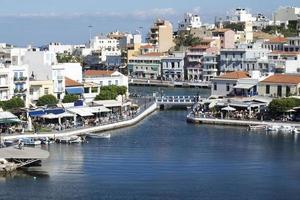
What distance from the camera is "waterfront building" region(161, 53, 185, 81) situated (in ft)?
189

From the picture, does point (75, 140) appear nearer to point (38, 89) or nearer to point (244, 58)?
point (38, 89)

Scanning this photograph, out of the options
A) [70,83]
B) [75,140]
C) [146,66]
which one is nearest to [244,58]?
[146,66]

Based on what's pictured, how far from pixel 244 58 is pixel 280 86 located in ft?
51.6

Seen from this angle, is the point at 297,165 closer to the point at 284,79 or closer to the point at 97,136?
the point at 97,136

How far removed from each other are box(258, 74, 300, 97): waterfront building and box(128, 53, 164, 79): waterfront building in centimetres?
2346

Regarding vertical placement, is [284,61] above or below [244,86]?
above

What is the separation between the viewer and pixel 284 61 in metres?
44.4

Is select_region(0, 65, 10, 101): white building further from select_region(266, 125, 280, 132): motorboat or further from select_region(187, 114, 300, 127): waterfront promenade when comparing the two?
select_region(266, 125, 280, 132): motorboat

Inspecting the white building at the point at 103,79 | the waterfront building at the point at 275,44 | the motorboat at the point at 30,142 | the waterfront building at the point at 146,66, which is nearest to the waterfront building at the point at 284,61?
the waterfront building at the point at 275,44

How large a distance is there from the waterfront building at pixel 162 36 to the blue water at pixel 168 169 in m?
36.7

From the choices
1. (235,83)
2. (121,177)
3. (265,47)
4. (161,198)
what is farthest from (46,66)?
(265,47)

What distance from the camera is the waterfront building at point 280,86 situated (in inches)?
1362

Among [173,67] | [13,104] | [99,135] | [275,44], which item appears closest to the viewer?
[99,135]

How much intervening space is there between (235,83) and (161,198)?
784 inches
